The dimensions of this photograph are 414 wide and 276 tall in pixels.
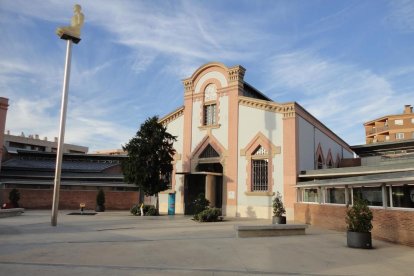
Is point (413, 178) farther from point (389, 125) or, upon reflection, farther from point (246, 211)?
point (389, 125)

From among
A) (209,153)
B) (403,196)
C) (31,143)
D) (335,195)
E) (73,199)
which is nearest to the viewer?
(403,196)

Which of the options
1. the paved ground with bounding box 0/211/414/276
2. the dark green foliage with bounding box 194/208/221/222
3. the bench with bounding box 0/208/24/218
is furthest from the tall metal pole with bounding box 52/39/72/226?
the dark green foliage with bounding box 194/208/221/222

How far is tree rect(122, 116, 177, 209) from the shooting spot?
1142 inches

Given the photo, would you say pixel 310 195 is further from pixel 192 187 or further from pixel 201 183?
pixel 192 187

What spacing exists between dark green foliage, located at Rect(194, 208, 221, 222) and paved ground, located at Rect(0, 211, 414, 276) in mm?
8487

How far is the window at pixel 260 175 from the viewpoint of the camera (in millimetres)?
27969

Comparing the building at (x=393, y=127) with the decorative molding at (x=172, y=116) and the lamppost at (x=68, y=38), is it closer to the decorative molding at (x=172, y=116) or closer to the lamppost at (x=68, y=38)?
the decorative molding at (x=172, y=116)

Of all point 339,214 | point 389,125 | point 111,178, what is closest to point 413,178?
point 339,214

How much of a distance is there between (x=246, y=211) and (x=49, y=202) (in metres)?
20.3

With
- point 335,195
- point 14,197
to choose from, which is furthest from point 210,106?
point 14,197

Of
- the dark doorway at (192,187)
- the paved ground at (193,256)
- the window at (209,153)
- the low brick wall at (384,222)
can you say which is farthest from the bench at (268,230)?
the dark doorway at (192,187)

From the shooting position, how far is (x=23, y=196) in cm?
3531

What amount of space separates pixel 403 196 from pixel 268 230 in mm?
5473

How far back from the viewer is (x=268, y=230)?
15.6 metres
